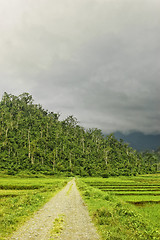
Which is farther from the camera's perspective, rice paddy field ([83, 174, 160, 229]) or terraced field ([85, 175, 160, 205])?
terraced field ([85, 175, 160, 205])

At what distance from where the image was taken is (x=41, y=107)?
18725 centimetres

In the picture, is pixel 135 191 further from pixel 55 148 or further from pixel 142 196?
pixel 55 148

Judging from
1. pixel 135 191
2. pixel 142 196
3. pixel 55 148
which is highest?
pixel 55 148

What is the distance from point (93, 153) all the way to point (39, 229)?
131 meters

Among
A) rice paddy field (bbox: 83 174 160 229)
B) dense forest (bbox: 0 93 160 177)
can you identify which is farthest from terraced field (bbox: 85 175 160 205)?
dense forest (bbox: 0 93 160 177)

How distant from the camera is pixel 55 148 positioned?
12912cm

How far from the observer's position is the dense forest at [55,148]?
342 ft

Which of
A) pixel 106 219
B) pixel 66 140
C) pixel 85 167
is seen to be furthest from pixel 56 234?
pixel 66 140

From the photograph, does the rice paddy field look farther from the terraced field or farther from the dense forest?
the dense forest

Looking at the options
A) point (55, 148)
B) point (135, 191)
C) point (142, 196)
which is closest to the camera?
point (142, 196)

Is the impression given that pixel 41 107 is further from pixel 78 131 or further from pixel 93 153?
pixel 93 153

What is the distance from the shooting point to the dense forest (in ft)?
342

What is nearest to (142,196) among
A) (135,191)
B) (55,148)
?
(135,191)

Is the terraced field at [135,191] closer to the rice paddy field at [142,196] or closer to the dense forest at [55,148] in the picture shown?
the rice paddy field at [142,196]
